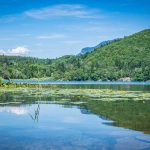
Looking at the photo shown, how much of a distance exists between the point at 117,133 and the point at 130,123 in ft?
12.4

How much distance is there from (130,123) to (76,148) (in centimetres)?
791

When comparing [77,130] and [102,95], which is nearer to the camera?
[77,130]

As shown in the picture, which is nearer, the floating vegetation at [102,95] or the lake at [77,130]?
the lake at [77,130]

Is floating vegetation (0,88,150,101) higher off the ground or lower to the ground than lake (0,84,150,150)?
higher

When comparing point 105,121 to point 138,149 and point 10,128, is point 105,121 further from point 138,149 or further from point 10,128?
point 138,149

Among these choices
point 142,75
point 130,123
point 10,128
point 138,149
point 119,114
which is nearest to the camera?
point 138,149

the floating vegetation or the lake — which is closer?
the lake

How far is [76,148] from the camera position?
15.8 metres

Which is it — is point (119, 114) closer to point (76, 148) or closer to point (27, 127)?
point (27, 127)

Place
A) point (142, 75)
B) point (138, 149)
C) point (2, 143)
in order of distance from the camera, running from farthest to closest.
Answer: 1. point (142, 75)
2. point (2, 143)
3. point (138, 149)

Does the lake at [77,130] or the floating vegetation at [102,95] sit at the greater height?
the floating vegetation at [102,95]

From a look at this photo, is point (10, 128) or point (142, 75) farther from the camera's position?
point (142, 75)

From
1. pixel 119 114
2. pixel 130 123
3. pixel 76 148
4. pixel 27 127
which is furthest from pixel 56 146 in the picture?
pixel 119 114

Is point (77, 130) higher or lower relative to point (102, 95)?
lower
